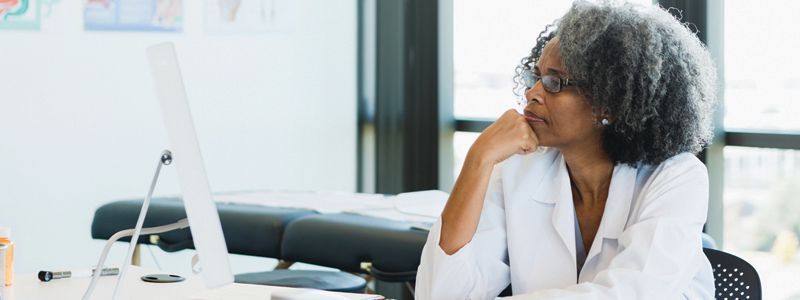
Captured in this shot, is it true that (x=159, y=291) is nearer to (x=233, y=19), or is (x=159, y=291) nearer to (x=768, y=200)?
(x=768, y=200)

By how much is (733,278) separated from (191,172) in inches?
38.6

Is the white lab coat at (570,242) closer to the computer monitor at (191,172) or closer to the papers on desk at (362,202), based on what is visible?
the computer monitor at (191,172)

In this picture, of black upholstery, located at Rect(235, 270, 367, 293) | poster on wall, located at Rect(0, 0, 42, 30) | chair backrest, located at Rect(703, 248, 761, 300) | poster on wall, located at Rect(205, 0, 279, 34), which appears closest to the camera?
chair backrest, located at Rect(703, 248, 761, 300)

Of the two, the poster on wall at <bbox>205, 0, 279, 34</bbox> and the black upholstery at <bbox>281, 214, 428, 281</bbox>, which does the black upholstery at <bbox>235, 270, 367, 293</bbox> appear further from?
the poster on wall at <bbox>205, 0, 279, 34</bbox>

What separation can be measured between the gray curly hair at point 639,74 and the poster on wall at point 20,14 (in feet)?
9.24

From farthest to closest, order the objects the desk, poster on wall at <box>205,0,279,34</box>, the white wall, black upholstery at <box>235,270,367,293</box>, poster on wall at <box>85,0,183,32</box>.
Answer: poster on wall at <box>205,0,279,34</box> → poster on wall at <box>85,0,183,32</box> → the white wall → black upholstery at <box>235,270,367,293</box> → the desk

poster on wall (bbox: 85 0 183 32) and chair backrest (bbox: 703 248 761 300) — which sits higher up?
poster on wall (bbox: 85 0 183 32)

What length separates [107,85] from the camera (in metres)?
4.49

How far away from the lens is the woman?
1.84m

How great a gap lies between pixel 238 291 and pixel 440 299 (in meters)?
0.46

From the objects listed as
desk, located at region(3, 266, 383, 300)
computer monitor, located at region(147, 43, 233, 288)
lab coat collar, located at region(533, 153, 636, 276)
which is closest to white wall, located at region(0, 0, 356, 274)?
desk, located at region(3, 266, 383, 300)

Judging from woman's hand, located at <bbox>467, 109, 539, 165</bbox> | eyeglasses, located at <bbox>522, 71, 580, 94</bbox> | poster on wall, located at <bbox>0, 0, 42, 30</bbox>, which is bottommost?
woman's hand, located at <bbox>467, 109, 539, 165</bbox>

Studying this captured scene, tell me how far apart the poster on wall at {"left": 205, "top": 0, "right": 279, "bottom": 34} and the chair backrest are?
329 cm

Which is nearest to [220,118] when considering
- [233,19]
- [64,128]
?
[233,19]
